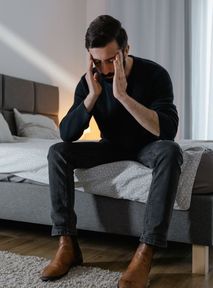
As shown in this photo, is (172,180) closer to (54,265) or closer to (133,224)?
(133,224)

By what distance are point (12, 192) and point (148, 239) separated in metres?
0.94

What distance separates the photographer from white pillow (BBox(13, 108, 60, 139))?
10.6ft

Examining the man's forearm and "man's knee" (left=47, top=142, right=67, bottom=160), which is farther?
"man's knee" (left=47, top=142, right=67, bottom=160)

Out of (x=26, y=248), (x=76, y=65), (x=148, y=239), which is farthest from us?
(x=76, y=65)

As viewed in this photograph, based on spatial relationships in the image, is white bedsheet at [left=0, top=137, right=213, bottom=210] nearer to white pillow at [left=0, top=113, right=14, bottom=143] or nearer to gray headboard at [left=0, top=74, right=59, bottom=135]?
white pillow at [left=0, top=113, right=14, bottom=143]

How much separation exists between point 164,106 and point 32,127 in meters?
1.80

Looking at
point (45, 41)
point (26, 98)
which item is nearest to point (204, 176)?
point (26, 98)

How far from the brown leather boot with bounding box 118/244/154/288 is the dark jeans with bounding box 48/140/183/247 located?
1.5 inches

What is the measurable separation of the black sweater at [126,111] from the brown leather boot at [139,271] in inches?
18.8

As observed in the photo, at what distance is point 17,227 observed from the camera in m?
2.41

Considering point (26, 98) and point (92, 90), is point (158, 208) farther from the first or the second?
point (26, 98)

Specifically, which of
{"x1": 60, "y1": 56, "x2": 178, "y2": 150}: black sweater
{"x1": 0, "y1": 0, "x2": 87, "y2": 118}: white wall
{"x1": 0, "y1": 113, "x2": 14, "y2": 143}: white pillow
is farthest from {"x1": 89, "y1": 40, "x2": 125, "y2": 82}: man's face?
{"x1": 0, "y1": 0, "x2": 87, "y2": 118}: white wall

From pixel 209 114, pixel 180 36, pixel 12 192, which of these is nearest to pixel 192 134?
pixel 209 114

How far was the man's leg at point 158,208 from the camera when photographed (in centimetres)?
146
